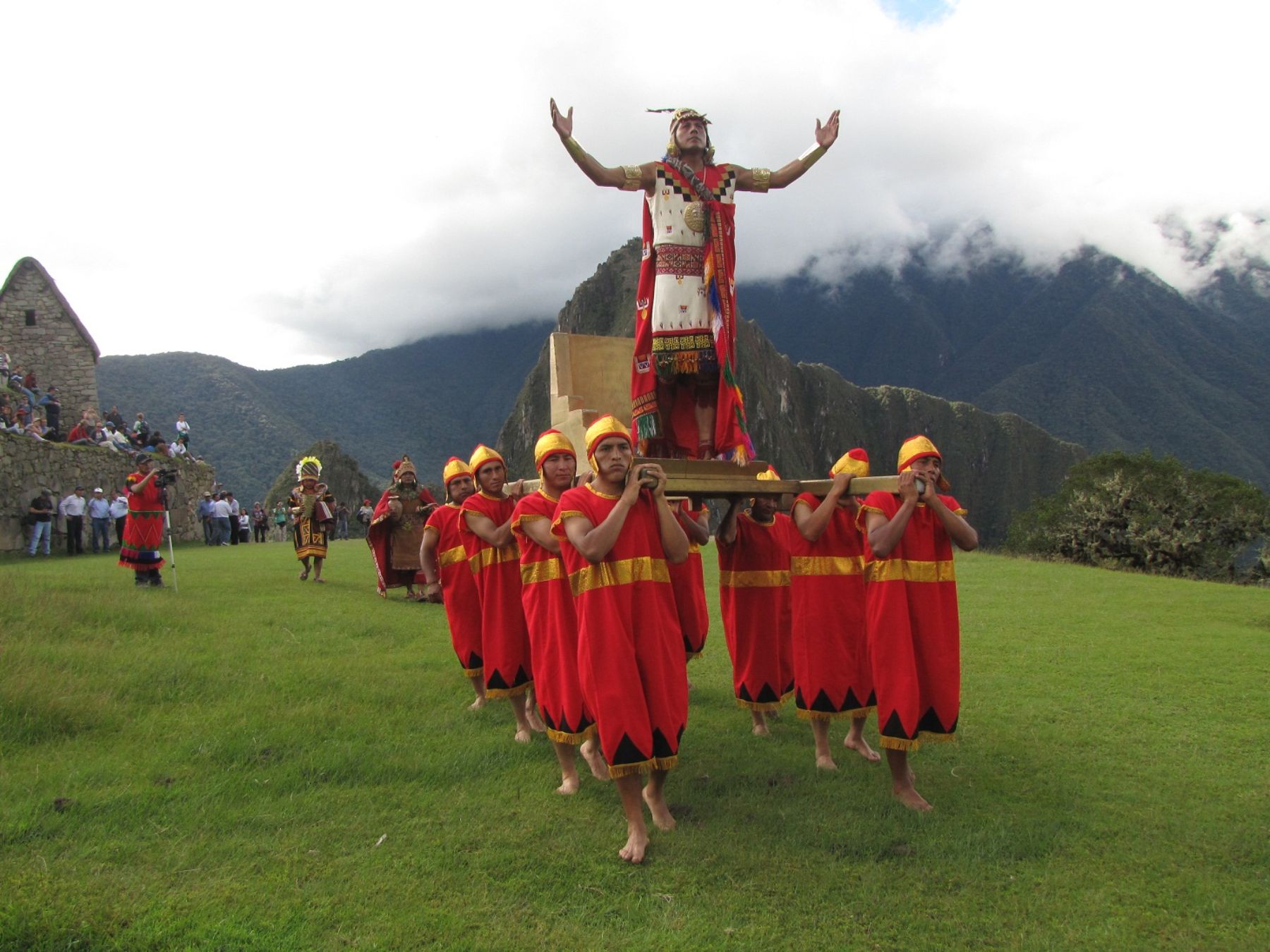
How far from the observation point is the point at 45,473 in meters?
19.1

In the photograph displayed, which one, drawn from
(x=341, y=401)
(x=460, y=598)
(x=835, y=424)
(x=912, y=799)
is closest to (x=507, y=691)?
(x=460, y=598)

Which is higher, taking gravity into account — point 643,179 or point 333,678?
point 643,179

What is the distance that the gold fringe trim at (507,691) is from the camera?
586 cm

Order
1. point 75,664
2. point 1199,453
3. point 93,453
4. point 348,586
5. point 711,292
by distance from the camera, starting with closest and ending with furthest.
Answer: point 711,292 < point 75,664 < point 348,586 < point 93,453 < point 1199,453

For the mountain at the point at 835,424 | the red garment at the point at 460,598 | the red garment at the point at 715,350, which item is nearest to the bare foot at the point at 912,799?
the red garment at the point at 715,350

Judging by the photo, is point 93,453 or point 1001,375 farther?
point 1001,375

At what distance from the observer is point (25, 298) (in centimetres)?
2948

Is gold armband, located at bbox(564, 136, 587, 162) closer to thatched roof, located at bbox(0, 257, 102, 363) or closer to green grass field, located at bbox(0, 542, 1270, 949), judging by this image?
green grass field, located at bbox(0, 542, 1270, 949)

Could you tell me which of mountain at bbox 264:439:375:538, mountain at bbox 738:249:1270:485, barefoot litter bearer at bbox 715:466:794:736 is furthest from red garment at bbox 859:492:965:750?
mountain at bbox 738:249:1270:485

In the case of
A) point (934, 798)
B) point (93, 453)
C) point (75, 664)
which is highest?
point (93, 453)

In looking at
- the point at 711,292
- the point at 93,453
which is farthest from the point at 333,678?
the point at 93,453

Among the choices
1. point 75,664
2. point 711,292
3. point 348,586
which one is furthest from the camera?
point 348,586

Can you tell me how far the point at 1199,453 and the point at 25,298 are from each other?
79.0 meters

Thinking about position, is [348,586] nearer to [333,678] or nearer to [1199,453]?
[333,678]
